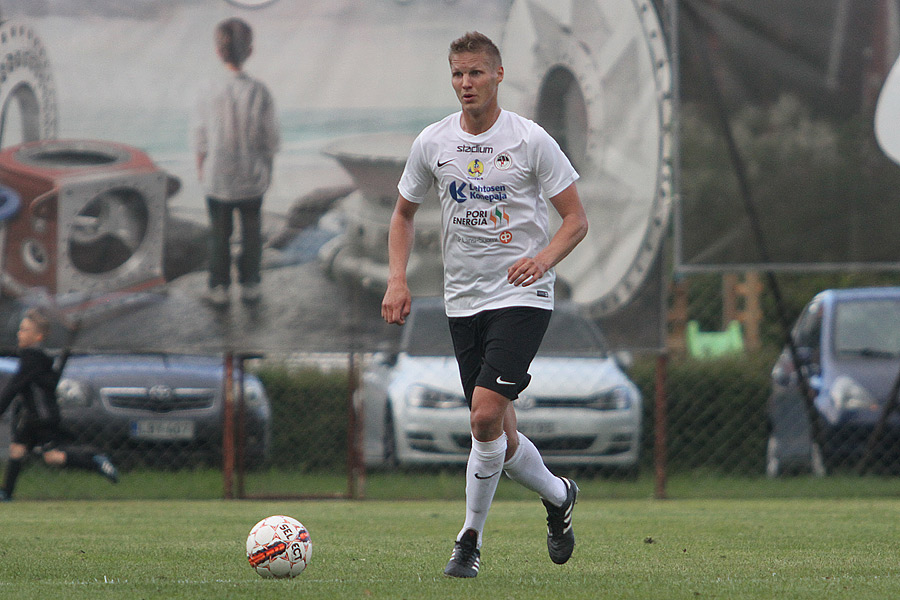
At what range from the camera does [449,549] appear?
5512 millimetres

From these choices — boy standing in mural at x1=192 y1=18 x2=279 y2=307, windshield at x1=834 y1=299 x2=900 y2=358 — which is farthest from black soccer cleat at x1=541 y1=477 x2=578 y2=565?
windshield at x1=834 y1=299 x2=900 y2=358

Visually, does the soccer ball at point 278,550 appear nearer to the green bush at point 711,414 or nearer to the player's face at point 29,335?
the player's face at point 29,335

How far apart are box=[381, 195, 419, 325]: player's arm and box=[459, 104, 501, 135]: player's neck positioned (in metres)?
0.39

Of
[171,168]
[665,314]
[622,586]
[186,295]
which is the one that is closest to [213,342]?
[186,295]

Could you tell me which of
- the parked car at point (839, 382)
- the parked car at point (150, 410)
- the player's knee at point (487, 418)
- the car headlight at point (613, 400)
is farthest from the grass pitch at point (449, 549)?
the parked car at point (150, 410)

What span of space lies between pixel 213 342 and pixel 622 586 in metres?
5.72

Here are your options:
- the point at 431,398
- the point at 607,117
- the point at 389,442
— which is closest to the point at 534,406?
the point at 431,398

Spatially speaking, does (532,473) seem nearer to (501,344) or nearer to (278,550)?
(501,344)

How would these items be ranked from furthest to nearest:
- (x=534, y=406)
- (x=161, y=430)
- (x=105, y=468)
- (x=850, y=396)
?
(x=161, y=430)
(x=850, y=396)
(x=534, y=406)
(x=105, y=468)

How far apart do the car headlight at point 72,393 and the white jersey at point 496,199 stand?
21.2ft

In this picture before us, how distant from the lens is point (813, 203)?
9266 millimetres

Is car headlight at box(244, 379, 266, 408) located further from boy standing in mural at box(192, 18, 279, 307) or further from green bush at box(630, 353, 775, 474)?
green bush at box(630, 353, 775, 474)

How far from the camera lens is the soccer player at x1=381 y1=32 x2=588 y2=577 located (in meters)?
4.50

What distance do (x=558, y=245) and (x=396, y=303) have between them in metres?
0.63
